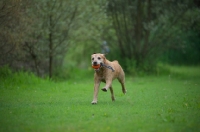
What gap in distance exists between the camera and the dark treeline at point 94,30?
13.6 metres

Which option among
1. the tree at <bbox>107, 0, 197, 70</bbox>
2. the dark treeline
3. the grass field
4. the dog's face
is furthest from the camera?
the tree at <bbox>107, 0, 197, 70</bbox>

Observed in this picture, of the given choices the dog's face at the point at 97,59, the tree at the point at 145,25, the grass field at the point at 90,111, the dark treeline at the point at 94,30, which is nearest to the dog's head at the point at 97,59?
the dog's face at the point at 97,59

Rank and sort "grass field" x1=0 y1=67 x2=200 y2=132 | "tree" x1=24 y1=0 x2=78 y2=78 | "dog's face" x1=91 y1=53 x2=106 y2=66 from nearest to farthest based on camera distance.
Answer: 1. "grass field" x1=0 y1=67 x2=200 y2=132
2. "dog's face" x1=91 y1=53 x2=106 y2=66
3. "tree" x1=24 y1=0 x2=78 y2=78

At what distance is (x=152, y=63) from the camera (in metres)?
20.2

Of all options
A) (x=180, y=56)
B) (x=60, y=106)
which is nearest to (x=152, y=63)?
(x=180, y=56)

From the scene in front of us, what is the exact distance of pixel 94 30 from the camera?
1809cm

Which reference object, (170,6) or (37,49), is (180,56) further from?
(37,49)

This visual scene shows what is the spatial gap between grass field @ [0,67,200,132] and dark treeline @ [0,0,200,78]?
235 centimetres

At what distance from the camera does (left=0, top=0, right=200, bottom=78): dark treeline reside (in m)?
13.6

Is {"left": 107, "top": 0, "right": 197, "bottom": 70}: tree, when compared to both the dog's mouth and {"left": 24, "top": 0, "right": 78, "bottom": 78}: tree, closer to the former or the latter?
{"left": 24, "top": 0, "right": 78, "bottom": 78}: tree

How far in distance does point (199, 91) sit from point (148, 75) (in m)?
7.06

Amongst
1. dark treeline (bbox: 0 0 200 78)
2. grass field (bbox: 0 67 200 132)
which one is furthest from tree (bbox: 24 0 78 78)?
→ grass field (bbox: 0 67 200 132)

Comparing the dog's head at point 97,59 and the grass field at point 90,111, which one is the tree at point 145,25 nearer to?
the grass field at point 90,111

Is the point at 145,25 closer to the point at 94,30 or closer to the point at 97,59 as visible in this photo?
the point at 94,30
